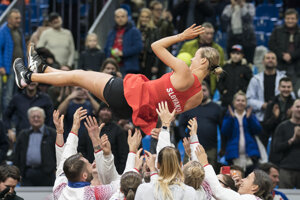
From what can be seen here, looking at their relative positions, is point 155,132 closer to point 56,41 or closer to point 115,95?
point 115,95

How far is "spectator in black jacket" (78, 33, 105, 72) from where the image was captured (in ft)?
40.0

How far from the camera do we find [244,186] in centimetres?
689

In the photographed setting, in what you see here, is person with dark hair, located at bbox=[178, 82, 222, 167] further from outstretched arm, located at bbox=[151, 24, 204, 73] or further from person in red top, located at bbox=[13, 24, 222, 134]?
outstretched arm, located at bbox=[151, 24, 204, 73]

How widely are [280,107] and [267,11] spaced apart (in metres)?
5.76

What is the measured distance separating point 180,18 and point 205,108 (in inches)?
143

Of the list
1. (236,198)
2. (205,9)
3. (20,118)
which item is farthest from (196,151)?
(205,9)

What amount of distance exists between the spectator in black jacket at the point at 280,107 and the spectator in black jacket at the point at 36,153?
3.40 metres

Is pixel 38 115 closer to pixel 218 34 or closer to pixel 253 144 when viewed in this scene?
pixel 253 144

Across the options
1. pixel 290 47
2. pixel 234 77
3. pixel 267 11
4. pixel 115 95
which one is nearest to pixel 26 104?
pixel 234 77

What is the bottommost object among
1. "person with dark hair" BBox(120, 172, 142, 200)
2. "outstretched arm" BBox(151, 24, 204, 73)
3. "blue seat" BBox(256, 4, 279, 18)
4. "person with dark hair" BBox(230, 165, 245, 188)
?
"person with dark hair" BBox(230, 165, 245, 188)

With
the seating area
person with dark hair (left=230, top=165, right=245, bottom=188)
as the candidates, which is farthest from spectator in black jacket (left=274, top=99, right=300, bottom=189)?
the seating area

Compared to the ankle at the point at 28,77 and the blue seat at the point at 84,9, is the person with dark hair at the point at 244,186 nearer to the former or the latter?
the ankle at the point at 28,77

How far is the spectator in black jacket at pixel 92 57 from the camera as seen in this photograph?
12195mm

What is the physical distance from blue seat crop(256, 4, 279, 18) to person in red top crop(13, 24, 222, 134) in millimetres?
8786
